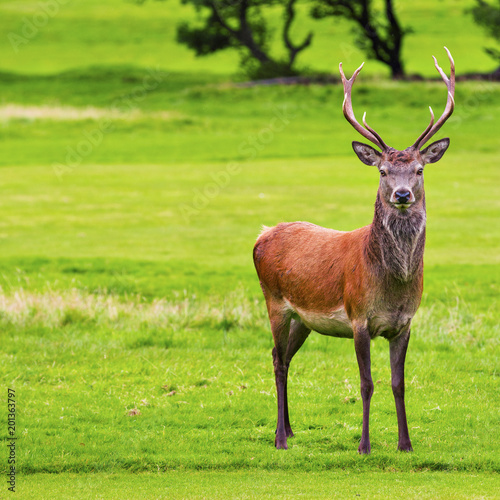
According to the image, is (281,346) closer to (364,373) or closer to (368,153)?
(364,373)

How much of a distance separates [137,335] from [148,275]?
9.14 feet

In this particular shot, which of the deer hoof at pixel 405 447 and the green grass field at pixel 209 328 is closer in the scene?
the green grass field at pixel 209 328

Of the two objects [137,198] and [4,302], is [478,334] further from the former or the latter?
[137,198]

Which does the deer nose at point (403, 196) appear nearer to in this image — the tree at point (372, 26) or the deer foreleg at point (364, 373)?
the deer foreleg at point (364, 373)

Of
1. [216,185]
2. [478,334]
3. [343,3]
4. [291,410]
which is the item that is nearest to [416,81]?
[343,3]

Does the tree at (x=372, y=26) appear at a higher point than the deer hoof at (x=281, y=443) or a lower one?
higher

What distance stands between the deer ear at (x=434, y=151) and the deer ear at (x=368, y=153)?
36 cm

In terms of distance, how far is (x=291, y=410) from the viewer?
29.9 ft

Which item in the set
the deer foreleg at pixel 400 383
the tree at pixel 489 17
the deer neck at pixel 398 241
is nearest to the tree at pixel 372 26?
the tree at pixel 489 17

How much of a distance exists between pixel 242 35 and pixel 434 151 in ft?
158

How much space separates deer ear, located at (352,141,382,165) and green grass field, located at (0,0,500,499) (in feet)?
8.03

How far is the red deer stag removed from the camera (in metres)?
7.18

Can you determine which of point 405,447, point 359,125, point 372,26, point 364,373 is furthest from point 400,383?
point 372,26

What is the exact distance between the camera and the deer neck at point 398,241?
7184mm
